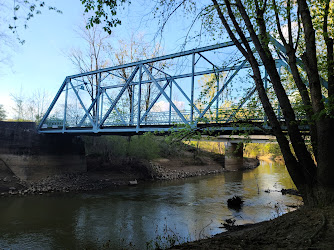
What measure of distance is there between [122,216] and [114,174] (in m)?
10.6

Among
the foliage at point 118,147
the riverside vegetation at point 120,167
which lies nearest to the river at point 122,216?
the riverside vegetation at point 120,167

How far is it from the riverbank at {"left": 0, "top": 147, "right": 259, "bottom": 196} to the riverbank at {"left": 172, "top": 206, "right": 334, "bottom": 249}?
15.1 m

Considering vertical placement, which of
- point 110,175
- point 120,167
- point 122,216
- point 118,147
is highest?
point 118,147

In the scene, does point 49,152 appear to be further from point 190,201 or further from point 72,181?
point 190,201

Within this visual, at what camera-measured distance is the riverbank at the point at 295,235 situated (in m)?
4.25

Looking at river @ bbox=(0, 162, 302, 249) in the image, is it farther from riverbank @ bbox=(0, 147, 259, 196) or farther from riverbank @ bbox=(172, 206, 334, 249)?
riverbank @ bbox=(172, 206, 334, 249)

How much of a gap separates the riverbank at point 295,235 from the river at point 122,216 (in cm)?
223

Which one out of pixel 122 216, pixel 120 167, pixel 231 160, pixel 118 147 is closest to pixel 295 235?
pixel 122 216

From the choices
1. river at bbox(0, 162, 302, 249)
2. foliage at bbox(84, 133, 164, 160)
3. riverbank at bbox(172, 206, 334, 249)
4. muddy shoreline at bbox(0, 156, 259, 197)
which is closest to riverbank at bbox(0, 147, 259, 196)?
muddy shoreline at bbox(0, 156, 259, 197)

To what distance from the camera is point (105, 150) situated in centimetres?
2483

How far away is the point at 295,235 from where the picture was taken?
4.74 metres

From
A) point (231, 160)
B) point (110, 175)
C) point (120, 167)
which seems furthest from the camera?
point (231, 160)

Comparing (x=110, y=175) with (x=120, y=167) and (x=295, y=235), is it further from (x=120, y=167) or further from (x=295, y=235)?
(x=295, y=235)

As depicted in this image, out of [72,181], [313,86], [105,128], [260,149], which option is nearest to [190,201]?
[105,128]
